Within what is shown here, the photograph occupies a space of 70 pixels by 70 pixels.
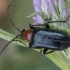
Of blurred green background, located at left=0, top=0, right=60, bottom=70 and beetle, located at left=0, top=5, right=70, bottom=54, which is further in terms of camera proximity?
blurred green background, located at left=0, top=0, right=60, bottom=70

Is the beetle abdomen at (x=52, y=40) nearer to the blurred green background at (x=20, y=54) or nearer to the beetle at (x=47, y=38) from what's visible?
the beetle at (x=47, y=38)

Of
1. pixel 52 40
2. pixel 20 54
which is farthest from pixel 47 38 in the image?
pixel 20 54

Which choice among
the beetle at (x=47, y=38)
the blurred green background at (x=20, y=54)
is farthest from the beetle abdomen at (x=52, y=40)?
the blurred green background at (x=20, y=54)

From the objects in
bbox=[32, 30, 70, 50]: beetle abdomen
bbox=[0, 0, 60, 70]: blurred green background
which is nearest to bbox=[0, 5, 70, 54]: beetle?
bbox=[32, 30, 70, 50]: beetle abdomen

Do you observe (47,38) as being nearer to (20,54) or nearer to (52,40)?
(52,40)

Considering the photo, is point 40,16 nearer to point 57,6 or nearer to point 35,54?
point 57,6

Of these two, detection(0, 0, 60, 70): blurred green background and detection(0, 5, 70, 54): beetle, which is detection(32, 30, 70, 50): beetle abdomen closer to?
detection(0, 5, 70, 54): beetle
